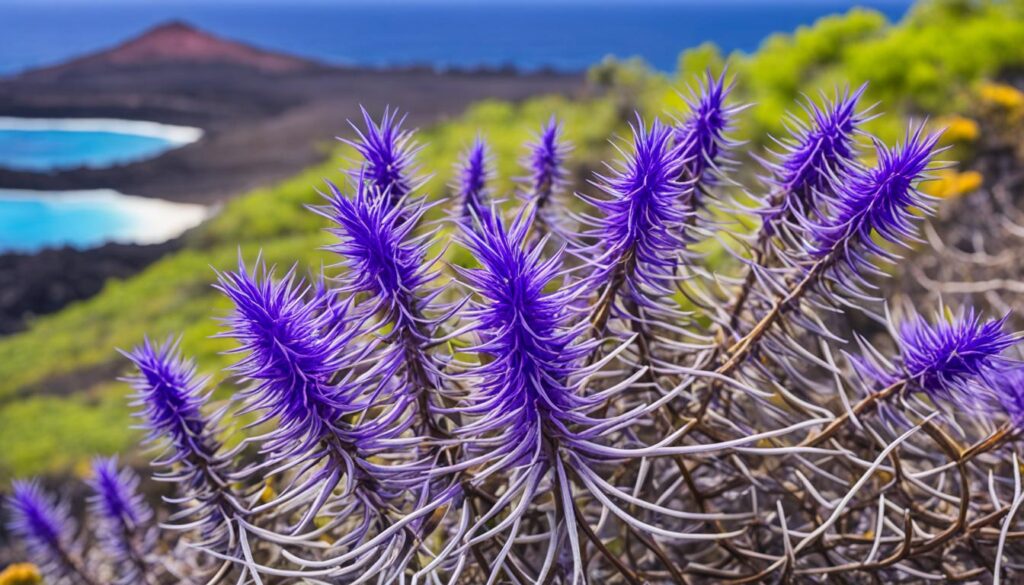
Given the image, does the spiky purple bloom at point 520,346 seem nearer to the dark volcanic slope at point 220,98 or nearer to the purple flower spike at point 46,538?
the purple flower spike at point 46,538

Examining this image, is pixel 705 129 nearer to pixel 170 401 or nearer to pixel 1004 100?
pixel 170 401

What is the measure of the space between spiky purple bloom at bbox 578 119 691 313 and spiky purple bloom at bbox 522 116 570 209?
11cm

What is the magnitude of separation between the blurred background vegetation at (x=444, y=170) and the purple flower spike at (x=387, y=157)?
1.05 m

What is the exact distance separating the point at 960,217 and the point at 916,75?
3.59ft

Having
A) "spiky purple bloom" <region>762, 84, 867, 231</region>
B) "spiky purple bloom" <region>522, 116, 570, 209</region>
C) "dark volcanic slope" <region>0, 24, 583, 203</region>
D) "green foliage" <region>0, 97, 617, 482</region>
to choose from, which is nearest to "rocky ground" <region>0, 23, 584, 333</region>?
"dark volcanic slope" <region>0, 24, 583, 203</region>

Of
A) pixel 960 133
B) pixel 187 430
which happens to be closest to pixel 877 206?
pixel 187 430

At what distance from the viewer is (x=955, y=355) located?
327 millimetres

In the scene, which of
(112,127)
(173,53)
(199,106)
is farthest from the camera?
(173,53)

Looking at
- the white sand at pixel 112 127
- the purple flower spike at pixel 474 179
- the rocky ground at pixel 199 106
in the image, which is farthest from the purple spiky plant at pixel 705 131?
the white sand at pixel 112 127

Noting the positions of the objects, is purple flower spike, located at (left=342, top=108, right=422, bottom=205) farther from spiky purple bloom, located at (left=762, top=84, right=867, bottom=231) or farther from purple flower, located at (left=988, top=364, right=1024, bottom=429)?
purple flower, located at (left=988, top=364, right=1024, bottom=429)

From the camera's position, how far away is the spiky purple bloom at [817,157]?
35 cm

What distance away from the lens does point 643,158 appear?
28 centimetres

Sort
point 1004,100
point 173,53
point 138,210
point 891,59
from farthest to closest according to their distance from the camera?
point 173,53
point 138,210
point 891,59
point 1004,100

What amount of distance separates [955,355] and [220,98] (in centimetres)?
574
